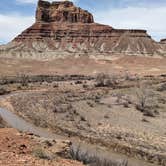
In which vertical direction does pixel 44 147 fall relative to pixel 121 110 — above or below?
above

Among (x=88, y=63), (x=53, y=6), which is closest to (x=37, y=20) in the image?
(x=53, y=6)

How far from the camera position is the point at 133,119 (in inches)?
1267

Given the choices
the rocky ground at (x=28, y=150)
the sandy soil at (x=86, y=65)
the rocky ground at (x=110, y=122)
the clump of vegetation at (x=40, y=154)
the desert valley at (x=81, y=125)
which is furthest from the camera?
the sandy soil at (x=86, y=65)

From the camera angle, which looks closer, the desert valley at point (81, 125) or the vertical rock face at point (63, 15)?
the desert valley at point (81, 125)

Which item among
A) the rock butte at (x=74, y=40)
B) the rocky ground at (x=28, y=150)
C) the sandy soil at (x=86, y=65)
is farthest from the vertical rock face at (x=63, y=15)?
the rocky ground at (x=28, y=150)

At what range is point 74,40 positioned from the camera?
512 feet

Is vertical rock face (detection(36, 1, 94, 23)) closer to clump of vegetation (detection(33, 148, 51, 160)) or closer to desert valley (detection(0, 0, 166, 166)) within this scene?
desert valley (detection(0, 0, 166, 166))

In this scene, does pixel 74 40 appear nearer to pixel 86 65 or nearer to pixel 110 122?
pixel 86 65

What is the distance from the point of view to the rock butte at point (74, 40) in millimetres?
148625

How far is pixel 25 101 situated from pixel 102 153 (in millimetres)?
25403

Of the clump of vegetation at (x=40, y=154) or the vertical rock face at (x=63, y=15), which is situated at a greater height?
the vertical rock face at (x=63, y=15)

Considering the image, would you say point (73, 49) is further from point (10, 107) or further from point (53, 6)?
point (10, 107)

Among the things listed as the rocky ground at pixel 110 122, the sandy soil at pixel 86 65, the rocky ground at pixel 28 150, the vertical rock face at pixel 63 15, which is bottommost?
the sandy soil at pixel 86 65

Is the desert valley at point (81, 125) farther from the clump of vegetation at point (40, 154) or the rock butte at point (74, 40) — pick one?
the rock butte at point (74, 40)
